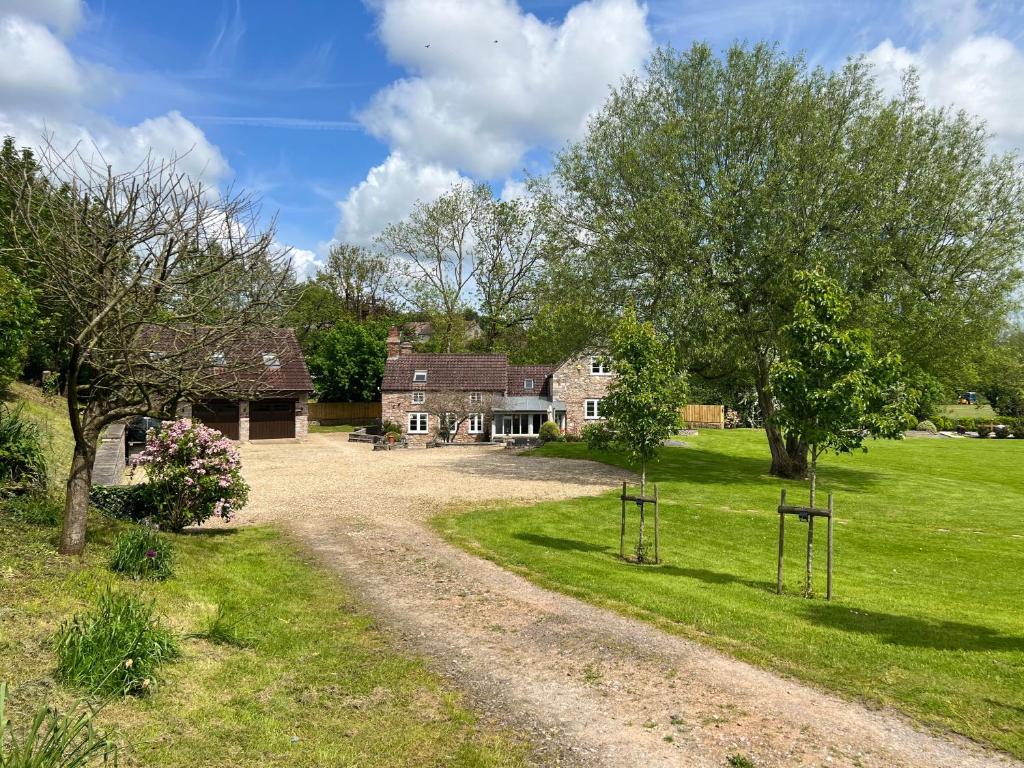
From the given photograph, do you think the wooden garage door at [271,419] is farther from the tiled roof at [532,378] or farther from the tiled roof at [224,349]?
the tiled roof at [224,349]

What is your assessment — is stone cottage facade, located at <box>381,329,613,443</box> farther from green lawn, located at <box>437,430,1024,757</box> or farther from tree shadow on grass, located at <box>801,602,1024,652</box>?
tree shadow on grass, located at <box>801,602,1024,652</box>

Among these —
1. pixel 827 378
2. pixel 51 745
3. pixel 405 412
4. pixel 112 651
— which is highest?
pixel 827 378

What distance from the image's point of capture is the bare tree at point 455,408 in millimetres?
45656

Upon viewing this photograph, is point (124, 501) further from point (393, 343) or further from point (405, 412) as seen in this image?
point (393, 343)

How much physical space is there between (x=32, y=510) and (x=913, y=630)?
47.8 feet

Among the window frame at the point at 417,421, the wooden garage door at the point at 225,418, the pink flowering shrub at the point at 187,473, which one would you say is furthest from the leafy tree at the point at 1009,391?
the wooden garage door at the point at 225,418

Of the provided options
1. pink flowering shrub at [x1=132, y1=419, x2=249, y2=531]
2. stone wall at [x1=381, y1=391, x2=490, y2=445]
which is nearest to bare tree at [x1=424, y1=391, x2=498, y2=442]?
stone wall at [x1=381, y1=391, x2=490, y2=445]

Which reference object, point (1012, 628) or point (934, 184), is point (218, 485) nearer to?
point (1012, 628)

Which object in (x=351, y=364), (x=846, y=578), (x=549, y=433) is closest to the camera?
(x=846, y=578)

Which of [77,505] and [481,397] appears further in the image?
[481,397]

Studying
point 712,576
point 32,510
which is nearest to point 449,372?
point 712,576

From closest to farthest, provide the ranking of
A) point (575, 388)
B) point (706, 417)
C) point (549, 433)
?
1. point (549, 433)
2. point (575, 388)
3. point (706, 417)

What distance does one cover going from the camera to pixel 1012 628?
10.2 meters

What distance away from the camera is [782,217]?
23.8 meters
